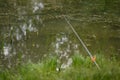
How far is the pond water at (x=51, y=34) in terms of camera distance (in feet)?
21.0

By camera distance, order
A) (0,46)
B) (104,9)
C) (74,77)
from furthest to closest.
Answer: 1. (104,9)
2. (0,46)
3. (74,77)

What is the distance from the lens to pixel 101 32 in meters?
8.23

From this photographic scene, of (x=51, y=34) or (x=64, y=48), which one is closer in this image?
(x=64, y=48)

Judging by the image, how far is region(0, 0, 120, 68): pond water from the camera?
21.0ft

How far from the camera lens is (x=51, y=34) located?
785cm

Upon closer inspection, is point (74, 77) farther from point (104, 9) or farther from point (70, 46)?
point (104, 9)

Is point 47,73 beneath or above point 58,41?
above

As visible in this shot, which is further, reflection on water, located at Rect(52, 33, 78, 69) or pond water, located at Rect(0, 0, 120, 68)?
pond water, located at Rect(0, 0, 120, 68)

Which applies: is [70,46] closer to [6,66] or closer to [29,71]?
[6,66]

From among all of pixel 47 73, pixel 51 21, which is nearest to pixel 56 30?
pixel 51 21

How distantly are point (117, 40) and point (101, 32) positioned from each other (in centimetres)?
74

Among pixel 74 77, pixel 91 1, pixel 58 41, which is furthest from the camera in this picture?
pixel 91 1

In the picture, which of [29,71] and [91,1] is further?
[91,1]

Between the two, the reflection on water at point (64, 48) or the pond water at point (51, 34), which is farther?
the pond water at point (51, 34)
